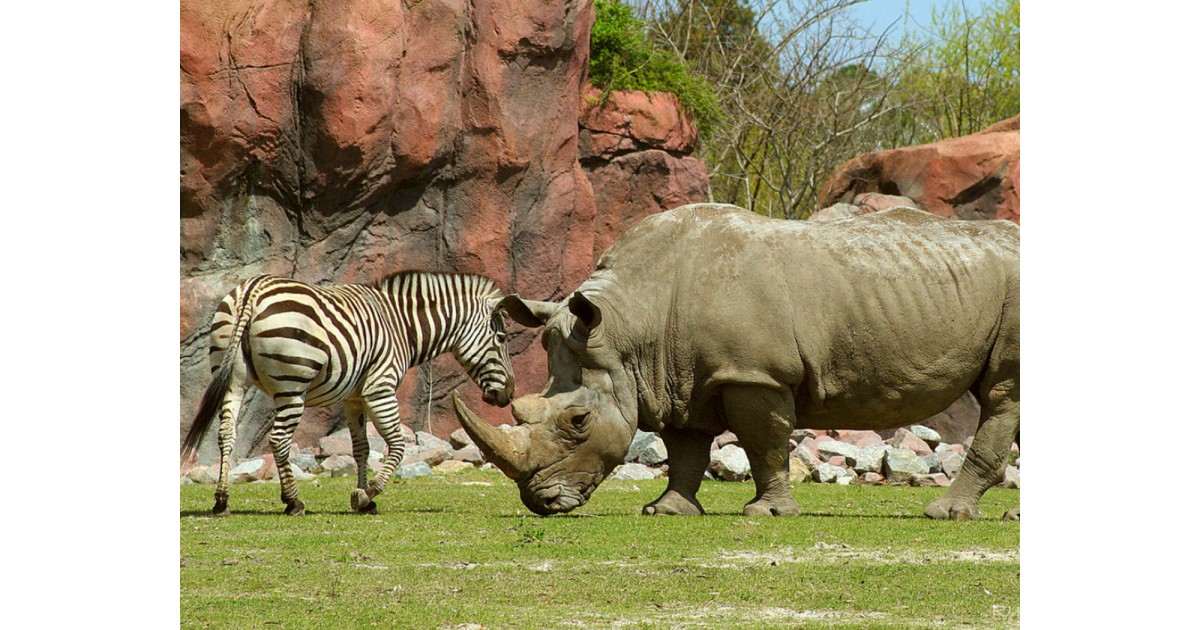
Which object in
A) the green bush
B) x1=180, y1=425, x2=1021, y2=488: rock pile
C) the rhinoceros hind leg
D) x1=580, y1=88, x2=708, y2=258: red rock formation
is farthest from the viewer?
Answer: the green bush

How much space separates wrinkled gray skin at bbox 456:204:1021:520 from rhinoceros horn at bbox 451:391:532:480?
0.8 inches

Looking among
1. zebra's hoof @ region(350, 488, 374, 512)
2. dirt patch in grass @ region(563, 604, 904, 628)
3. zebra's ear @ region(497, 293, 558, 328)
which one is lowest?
zebra's hoof @ region(350, 488, 374, 512)

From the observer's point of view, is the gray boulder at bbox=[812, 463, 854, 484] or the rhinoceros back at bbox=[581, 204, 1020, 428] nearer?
the rhinoceros back at bbox=[581, 204, 1020, 428]

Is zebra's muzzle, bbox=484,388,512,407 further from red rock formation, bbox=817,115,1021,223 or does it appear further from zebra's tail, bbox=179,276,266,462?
red rock formation, bbox=817,115,1021,223

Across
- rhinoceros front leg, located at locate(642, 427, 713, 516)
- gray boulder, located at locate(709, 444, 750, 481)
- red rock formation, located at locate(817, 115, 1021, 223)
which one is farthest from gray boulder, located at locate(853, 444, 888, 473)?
rhinoceros front leg, located at locate(642, 427, 713, 516)

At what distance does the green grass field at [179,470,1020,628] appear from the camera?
631cm

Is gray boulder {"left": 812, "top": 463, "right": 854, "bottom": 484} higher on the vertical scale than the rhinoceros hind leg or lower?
Answer: lower

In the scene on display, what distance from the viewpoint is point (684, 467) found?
10320 millimetres

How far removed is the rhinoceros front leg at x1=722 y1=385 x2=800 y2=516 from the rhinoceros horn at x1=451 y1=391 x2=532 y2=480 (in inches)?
57.4

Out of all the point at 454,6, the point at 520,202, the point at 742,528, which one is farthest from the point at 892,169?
A: the point at 742,528

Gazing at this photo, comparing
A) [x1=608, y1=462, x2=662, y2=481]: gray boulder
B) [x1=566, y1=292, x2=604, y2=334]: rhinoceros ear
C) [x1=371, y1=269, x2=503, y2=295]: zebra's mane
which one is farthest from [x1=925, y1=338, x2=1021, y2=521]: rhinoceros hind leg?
[x1=608, y1=462, x2=662, y2=481]: gray boulder

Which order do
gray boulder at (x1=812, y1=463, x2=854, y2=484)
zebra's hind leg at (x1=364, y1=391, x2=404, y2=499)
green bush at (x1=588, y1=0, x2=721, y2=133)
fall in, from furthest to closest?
green bush at (x1=588, y1=0, x2=721, y2=133)
gray boulder at (x1=812, y1=463, x2=854, y2=484)
zebra's hind leg at (x1=364, y1=391, x2=404, y2=499)

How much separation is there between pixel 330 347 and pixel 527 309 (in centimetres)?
167

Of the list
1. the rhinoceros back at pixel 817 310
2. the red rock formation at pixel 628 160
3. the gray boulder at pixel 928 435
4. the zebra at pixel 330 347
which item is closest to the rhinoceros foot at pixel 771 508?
the rhinoceros back at pixel 817 310
